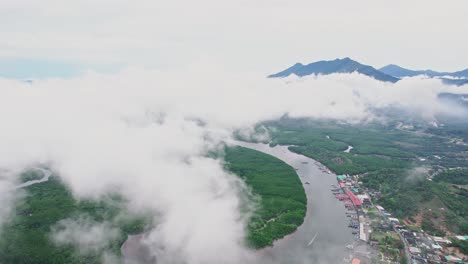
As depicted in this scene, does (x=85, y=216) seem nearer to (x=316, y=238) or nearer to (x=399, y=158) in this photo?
(x=316, y=238)

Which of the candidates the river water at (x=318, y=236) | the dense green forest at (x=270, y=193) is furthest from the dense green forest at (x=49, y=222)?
the river water at (x=318, y=236)

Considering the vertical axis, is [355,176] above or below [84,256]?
below

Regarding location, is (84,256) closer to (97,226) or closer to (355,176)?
(97,226)

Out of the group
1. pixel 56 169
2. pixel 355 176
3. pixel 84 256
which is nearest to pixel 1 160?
pixel 56 169

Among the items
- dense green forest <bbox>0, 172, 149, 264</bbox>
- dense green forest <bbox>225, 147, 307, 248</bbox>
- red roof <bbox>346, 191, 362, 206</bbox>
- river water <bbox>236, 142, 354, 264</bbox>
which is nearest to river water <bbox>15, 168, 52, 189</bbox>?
dense green forest <bbox>0, 172, 149, 264</bbox>

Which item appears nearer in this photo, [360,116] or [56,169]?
[56,169]

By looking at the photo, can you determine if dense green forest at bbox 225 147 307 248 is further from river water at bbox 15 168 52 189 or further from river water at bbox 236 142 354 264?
river water at bbox 15 168 52 189
